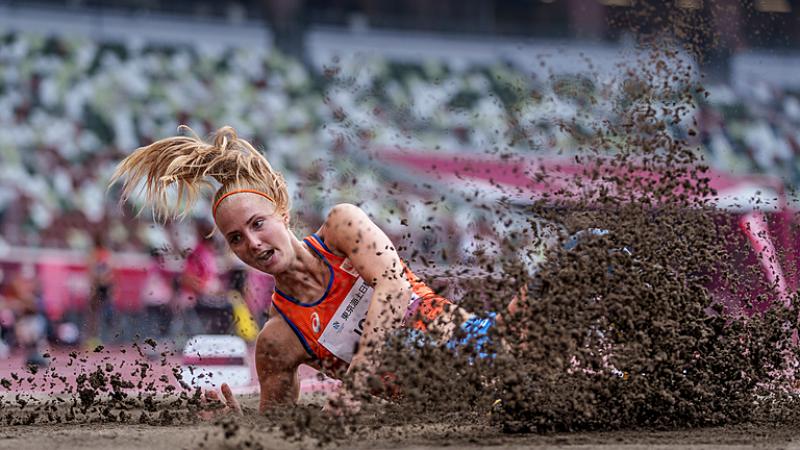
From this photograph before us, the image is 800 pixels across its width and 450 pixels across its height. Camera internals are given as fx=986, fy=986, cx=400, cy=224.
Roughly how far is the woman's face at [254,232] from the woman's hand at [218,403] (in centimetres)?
61

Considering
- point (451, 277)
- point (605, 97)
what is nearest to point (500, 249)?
point (451, 277)

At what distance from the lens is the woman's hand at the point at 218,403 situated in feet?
13.5

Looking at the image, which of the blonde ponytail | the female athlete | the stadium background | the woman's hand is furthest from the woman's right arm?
the stadium background

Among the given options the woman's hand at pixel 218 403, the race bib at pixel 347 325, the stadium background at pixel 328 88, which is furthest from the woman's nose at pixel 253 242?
the stadium background at pixel 328 88

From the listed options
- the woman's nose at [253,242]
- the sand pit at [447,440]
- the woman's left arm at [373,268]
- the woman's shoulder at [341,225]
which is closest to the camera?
the sand pit at [447,440]

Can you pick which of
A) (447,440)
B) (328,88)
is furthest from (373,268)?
(328,88)

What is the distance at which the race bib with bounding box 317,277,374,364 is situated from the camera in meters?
3.96

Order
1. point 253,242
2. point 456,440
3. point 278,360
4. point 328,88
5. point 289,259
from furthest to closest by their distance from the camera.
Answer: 1. point 328,88
2. point 278,360
3. point 289,259
4. point 253,242
5. point 456,440

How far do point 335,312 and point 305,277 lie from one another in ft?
0.61

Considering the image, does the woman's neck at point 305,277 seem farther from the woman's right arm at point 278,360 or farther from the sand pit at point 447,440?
the sand pit at point 447,440

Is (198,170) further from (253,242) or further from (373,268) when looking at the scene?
(373,268)

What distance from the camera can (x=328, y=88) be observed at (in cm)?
1506

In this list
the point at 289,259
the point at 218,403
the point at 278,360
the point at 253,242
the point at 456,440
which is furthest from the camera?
the point at 218,403

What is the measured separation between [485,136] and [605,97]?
32.4 ft
